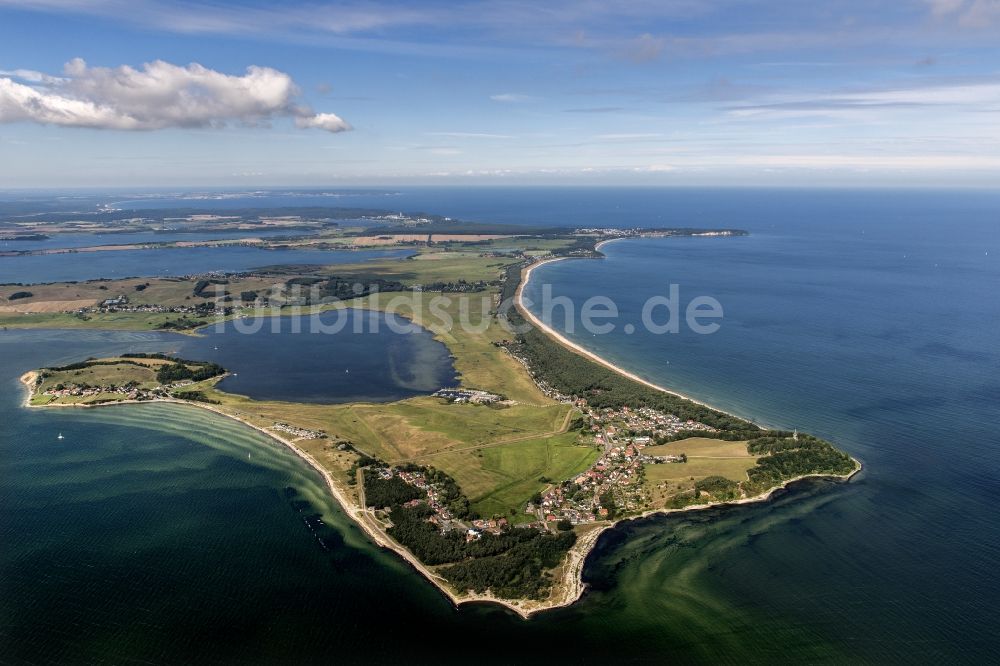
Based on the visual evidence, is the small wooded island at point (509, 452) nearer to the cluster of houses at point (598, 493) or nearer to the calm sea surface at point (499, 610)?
the cluster of houses at point (598, 493)

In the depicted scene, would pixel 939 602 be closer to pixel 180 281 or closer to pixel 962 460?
pixel 962 460

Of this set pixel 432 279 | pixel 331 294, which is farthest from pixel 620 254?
pixel 331 294

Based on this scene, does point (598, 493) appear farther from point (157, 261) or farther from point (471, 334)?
point (157, 261)

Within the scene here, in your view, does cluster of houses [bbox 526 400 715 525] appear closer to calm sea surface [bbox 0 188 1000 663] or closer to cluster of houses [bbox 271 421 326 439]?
calm sea surface [bbox 0 188 1000 663]

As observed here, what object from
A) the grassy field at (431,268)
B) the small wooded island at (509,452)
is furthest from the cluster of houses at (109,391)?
the grassy field at (431,268)

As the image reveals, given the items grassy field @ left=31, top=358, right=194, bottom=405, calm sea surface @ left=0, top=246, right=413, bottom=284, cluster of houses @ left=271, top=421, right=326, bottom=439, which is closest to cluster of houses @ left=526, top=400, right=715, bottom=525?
cluster of houses @ left=271, top=421, right=326, bottom=439
